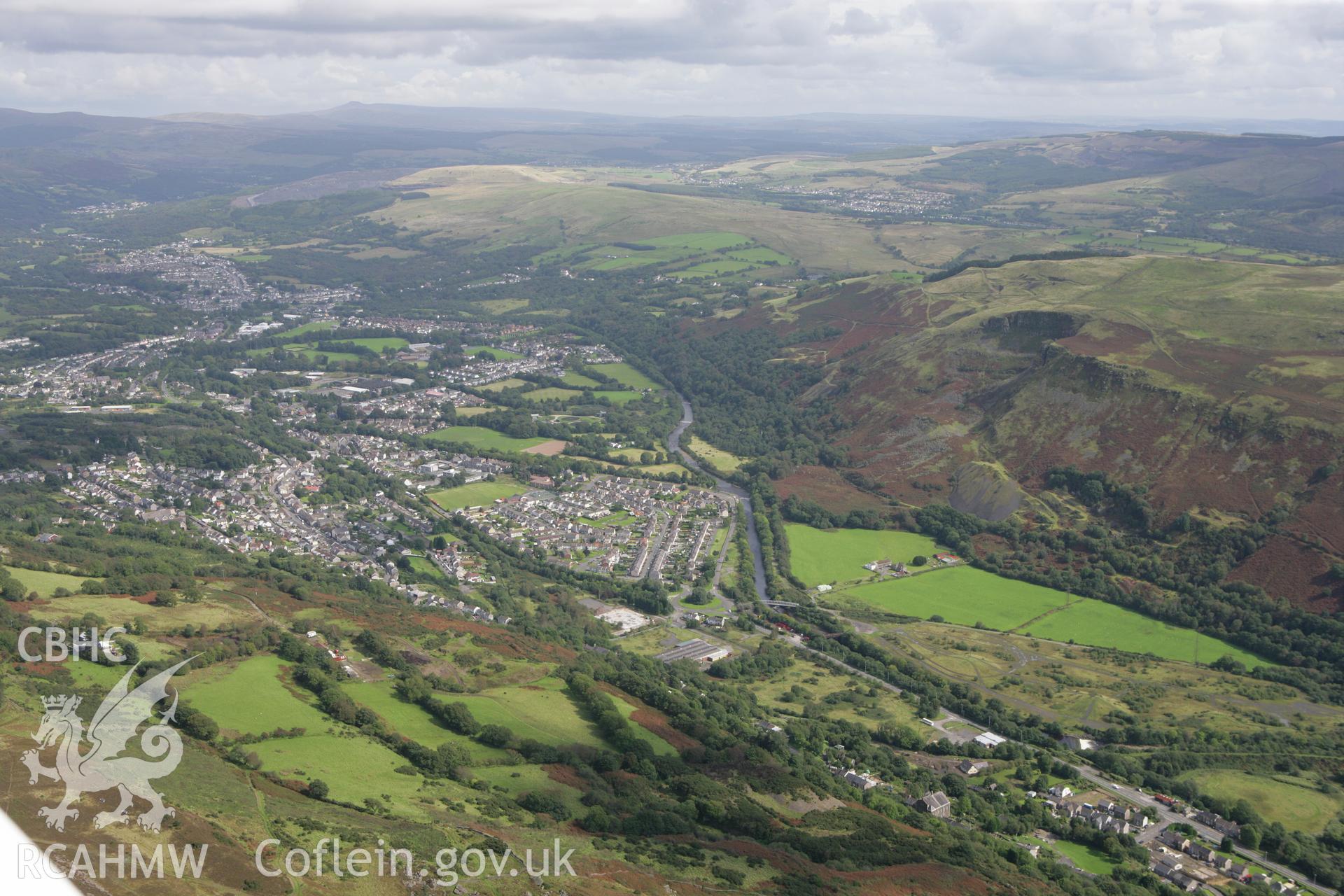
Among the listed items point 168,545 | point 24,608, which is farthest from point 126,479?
point 24,608

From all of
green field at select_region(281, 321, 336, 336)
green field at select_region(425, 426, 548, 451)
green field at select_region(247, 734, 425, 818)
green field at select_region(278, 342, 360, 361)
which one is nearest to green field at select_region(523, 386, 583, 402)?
green field at select_region(425, 426, 548, 451)

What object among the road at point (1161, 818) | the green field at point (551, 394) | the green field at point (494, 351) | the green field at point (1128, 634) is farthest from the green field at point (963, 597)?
the green field at point (494, 351)

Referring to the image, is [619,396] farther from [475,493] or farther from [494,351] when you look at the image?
[475,493]

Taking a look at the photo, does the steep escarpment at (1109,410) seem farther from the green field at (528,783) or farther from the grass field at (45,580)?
the grass field at (45,580)

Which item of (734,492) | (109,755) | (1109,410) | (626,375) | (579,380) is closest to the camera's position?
(109,755)

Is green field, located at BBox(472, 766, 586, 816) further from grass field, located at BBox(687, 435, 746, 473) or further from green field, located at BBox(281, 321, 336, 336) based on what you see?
green field, located at BBox(281, 321, 336, 336)

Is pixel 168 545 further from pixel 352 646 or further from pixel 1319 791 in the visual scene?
pixel 1319 791

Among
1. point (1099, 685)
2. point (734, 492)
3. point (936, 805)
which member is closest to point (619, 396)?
point (734, 492)

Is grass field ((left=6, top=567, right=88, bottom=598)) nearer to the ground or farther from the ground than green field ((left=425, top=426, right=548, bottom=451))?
farther from the ground
